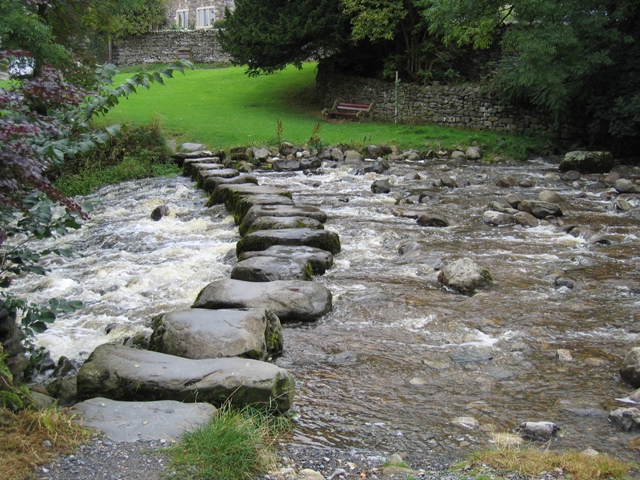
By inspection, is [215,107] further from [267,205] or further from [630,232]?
[630,232]

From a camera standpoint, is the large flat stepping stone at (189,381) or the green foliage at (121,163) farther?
the green foliage at (121,163)

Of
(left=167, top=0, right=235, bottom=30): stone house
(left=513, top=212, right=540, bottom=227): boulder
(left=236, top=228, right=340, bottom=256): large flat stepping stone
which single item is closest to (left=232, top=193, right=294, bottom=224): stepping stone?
(left=236, top=228, right=340, bottom=256): large flat stepping stone

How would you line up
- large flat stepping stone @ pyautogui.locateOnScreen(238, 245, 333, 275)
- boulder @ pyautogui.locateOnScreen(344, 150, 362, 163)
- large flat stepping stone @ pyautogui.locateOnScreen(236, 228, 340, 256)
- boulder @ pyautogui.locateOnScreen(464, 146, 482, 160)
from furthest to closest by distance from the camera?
1. boulder @ pyautogui.locateOnScreen(464, 146, 482, 160)
2. boulder @ pyautogui.locateOnScreen(344, 150, 362, 163)
3. large flat stepping stone @ pyautogui.locateOnScreen(236, 228, 340, 256)
4. large flat stepping stone @ pyautogui.locateOnScreen(238, 245, 333, 275)

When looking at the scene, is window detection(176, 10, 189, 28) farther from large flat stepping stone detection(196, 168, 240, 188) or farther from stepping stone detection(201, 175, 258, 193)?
stepping stone detection(201, 175, 258, 193)

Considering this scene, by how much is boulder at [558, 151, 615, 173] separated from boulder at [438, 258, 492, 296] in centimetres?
1140

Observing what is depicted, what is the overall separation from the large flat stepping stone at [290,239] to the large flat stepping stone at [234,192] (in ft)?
10.2

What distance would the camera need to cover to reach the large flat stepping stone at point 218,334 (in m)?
5.79

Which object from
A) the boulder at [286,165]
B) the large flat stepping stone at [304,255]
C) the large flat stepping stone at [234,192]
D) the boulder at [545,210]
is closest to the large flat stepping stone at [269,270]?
the large flat stepping stone at [304,255]

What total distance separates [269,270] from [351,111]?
19.6 meters

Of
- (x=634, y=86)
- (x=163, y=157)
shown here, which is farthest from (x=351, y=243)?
(x=634, y=86)

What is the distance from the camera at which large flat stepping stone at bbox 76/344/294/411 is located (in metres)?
4.79

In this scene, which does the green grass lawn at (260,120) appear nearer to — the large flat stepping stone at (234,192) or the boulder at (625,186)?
the boulder at (625,186)

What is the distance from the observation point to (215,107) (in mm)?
27062

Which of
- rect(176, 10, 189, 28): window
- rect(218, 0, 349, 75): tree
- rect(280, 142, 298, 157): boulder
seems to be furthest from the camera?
rect(176, 10, 189, 28): window
